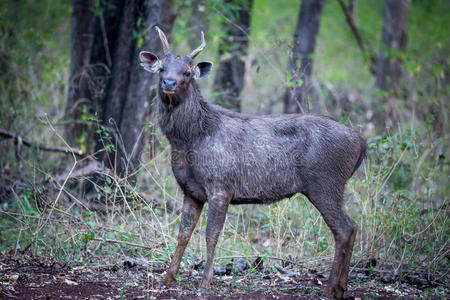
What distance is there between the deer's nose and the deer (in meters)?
0.14

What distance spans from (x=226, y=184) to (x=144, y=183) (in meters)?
4.19

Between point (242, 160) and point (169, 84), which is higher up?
point (169, 84)

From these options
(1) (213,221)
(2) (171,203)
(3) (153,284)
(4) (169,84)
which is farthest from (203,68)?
(2) (171,203)

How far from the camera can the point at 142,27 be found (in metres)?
9.84

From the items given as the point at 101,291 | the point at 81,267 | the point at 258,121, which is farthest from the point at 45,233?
the point at 258,121

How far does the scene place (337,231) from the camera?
648 cm

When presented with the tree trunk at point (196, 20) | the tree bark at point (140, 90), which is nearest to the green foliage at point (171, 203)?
the tree trunk at point (196, 20)

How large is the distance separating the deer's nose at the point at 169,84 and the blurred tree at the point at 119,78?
2.66 m

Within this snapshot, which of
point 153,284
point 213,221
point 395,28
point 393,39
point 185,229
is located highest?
point 395,28

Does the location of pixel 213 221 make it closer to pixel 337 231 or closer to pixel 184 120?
pixel 184 120

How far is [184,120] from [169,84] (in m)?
0.61

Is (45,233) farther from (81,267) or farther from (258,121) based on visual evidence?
(258,121)

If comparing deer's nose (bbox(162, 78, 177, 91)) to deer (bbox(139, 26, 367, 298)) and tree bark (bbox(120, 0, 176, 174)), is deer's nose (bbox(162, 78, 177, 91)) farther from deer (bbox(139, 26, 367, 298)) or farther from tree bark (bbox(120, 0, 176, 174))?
tree bark (bbox(120, 0, 176, 174))

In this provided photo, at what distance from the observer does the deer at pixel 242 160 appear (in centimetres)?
646
